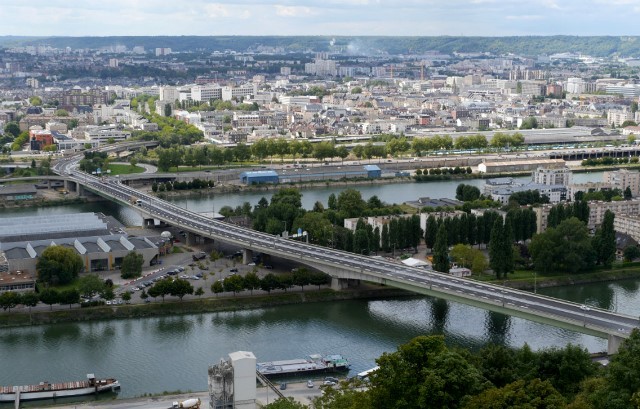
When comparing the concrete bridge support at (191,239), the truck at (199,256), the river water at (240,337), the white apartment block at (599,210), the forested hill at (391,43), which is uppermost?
the forested hill at (391,43)

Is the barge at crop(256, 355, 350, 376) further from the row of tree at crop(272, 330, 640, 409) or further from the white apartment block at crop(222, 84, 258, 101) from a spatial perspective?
the white apartment block at crop(222, 84, 258, 101)

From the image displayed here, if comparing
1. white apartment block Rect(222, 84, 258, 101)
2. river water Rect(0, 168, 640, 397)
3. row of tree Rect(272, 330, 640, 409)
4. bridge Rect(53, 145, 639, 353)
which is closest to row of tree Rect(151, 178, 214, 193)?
bridge Rect(53, 145, 639, 353)

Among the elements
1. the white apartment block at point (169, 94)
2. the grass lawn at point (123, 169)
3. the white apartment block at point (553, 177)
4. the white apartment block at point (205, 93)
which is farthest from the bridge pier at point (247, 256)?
the white apartment block at point (169, 94)

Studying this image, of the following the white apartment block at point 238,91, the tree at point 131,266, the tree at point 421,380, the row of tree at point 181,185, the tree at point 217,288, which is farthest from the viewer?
the white apartment block at point 238,91

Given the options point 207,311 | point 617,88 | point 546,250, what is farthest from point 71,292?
point 617,88

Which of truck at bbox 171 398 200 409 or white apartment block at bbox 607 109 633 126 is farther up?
white apartment block at bbox 607 109 633 126

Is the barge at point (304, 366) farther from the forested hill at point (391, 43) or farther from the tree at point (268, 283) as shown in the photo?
the forested hill at point (391, 43)

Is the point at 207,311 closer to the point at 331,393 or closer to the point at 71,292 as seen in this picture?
the point at 71,292
